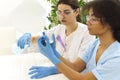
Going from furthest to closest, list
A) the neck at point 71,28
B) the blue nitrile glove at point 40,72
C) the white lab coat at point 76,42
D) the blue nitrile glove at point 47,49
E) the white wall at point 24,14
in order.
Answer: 1. the white wall at point 24,14
2. the neck at point 71,28
3. the white lab coat at point 76,42
4. the blue nitrile glove at point 40,72
5. the blue nitrile glove at point 47,49

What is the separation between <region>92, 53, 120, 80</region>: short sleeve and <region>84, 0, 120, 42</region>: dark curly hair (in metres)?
0.19

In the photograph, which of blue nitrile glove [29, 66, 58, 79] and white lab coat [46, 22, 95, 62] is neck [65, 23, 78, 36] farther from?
blue nitrile glove [29, 66, 58, 79]

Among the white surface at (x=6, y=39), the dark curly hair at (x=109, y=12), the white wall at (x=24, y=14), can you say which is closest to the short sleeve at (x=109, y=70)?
the dark curly hair at (x=109, y=12)

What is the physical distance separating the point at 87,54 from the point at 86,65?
9 centimetres

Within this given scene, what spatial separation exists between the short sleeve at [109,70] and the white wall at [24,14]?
2.51 metres

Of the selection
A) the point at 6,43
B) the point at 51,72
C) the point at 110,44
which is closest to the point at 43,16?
the point at 6,43

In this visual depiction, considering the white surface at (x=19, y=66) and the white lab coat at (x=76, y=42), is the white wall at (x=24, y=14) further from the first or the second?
the white lab coat at (x=76, y=42)

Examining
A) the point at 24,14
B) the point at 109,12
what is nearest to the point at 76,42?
the point at 109,12

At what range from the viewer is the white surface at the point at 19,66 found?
1.70 metres

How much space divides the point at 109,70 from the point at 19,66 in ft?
3.07

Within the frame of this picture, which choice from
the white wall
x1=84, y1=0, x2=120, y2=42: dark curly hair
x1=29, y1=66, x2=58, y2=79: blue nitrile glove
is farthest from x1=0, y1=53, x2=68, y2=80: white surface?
the white wall

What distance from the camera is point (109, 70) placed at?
1.34 metres

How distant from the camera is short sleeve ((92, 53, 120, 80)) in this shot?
1.33 m

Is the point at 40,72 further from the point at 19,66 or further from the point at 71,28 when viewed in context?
the point at 71,28
